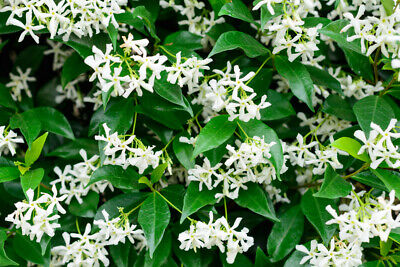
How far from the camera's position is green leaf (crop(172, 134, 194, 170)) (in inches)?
54.5

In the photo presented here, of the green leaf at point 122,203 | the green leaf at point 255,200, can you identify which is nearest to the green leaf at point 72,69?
the green leaf at point 122,203

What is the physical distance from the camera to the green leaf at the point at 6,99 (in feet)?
5.10

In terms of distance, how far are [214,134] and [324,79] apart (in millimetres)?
495

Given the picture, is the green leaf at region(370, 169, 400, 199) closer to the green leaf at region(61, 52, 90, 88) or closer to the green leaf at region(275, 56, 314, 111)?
the green leaf at region(275, 56, 314, 111)

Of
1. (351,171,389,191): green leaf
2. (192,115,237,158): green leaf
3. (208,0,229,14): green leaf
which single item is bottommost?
(351,171,389,191): green leaf

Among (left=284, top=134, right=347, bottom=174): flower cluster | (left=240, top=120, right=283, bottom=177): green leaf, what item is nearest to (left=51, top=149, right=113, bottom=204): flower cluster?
(left=240, top=120, right=283, bottom=177): green leaf

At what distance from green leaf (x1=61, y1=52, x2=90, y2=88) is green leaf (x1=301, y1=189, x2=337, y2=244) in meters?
0.87

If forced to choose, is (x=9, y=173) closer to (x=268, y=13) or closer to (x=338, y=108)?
(x=268, y=13)

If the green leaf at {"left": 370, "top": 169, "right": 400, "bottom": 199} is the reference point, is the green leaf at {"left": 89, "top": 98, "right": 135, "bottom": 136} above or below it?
above

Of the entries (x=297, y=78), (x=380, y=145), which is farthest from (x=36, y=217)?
(x=380, y=145)

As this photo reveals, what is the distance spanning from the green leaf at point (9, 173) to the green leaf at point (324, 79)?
40.2 inches

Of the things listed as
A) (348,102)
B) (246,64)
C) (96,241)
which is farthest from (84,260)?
(348,102)

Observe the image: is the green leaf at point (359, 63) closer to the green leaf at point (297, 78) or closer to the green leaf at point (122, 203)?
the green leaf at point (297, 78)

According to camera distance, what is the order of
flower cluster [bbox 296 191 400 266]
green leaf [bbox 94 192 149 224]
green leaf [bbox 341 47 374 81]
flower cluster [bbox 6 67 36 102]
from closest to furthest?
flower cluster [bbox 296 191 400 266]
green leaf [bbox 94 192 149 224]
green leaf [bbox 341 47 374 81]
flower cluster [bbox 6 67 36 102]
